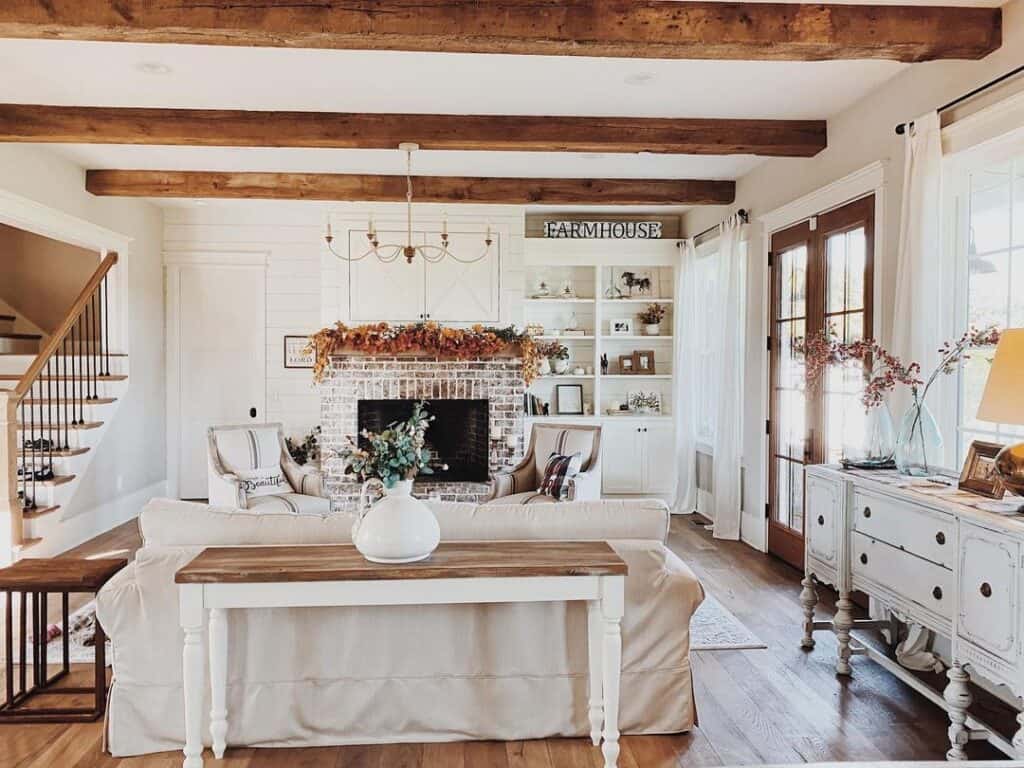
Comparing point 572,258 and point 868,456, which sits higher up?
point 572,258

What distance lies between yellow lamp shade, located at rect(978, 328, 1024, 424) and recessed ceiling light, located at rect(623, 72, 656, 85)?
7.66 feet

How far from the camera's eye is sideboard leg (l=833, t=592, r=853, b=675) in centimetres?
352

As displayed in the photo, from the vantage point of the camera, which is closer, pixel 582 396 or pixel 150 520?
pixel 150 520

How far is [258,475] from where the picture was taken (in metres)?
5.67

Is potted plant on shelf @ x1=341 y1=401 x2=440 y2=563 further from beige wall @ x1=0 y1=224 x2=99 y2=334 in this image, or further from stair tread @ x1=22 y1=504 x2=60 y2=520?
beige wall @ x1=0 y1=224 x2=99 y2=334

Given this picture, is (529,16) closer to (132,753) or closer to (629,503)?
(629,503)

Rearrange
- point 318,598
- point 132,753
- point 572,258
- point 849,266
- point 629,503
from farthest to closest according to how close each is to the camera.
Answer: point 572,258 < point 849,266 < point 629,503 < point 132,753 < point 318,598

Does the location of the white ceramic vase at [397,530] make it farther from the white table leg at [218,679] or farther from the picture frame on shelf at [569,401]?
the picture frame on shelf at [569,401]

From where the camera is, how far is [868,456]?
3.66 m

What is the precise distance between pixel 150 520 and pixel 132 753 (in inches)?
31.5

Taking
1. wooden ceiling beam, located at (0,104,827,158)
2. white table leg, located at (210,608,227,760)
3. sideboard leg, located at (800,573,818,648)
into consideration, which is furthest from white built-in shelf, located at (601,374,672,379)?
white table leg, located at (210,608,227,760)

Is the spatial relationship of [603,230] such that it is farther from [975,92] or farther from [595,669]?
[595,669]

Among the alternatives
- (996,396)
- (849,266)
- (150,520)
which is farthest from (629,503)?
(849,266)

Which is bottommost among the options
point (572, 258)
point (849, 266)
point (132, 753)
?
point (132, 753)
